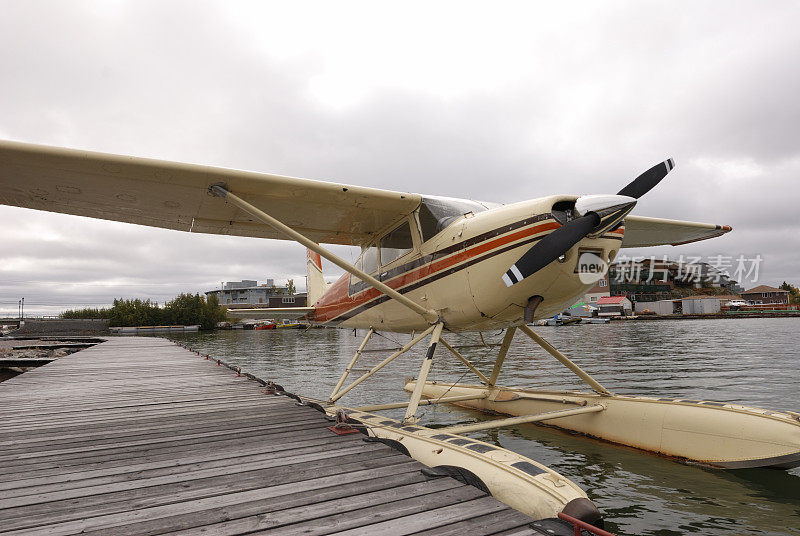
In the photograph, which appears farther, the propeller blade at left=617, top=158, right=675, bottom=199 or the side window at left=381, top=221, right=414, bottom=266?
the side window at left=381, top=221, right=414, bottom=266

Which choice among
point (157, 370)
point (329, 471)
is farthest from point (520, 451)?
point (157, 370)

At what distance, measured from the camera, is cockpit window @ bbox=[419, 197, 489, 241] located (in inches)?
214

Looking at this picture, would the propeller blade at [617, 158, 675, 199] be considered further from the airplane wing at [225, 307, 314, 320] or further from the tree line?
the tree line

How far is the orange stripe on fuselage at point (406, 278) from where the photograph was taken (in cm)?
428

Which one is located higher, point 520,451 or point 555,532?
point 555,532

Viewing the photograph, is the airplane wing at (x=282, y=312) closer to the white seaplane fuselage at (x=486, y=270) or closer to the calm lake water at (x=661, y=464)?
the calm lake water at (x=661, y=464)

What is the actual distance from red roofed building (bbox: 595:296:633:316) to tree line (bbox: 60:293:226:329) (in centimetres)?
6196

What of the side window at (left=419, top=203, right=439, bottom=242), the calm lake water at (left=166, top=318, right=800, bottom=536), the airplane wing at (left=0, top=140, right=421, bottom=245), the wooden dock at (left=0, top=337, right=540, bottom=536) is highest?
the airplane wing at (left=0, top=140, right=421, bottom=245)

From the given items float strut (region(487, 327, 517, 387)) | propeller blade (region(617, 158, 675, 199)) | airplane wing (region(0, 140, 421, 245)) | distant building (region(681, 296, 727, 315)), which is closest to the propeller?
propeller blade (region(617, 158, 675, 199))

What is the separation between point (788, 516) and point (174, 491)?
4.72 meters

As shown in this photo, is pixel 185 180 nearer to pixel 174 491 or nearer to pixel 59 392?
pixel 174 491

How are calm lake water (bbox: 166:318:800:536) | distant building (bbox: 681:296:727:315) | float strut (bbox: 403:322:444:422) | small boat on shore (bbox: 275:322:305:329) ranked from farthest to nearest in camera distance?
distant building (bbox: 681:296:727:315), small boat on shore (bbox: 275:322:305:329), float strut (bbox: 403:322:444:422), calm lake water (bbox: 166:318:800:536)

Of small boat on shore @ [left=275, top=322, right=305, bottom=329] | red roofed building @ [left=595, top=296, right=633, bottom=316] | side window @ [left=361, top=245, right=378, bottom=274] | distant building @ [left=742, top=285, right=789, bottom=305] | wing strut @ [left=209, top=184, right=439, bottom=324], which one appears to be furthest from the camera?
distant building @ [left=742, top=285, right=789, bottom=305]

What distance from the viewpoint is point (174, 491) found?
2.76 metres
